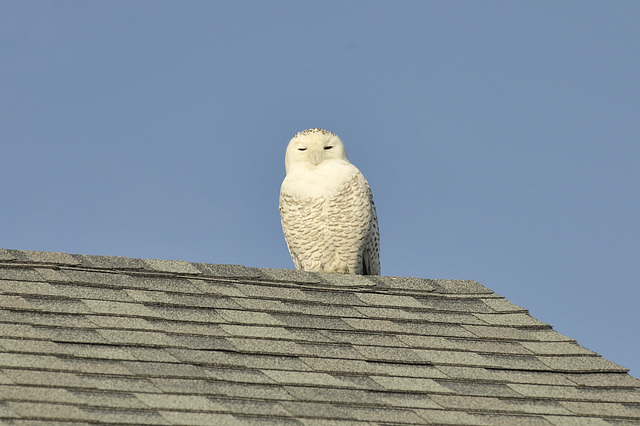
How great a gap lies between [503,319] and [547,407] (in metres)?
0.87

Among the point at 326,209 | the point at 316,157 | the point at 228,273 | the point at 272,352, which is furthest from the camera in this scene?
the point at 316,157

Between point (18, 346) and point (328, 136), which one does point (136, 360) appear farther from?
point (328, 136)

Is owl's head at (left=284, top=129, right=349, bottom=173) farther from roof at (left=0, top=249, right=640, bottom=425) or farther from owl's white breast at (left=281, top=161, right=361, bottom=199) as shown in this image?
roof at (left=0, top=249, right=640, bottom=425)

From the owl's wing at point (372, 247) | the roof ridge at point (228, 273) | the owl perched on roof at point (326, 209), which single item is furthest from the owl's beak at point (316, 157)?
the roof ridge at point (228, 273)

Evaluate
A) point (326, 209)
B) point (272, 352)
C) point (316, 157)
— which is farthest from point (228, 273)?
point (316, 157)

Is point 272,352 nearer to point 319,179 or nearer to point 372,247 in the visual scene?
point 319,179

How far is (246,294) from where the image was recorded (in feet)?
15.5

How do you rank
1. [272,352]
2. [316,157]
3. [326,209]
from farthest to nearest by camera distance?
1. [316,157]
2. [326,209]
3. [272,352]

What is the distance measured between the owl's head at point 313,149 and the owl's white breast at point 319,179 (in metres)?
0.05

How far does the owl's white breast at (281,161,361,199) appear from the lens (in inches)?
258

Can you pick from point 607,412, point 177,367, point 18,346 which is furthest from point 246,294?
point 607,412

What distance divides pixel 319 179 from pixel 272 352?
2.57 m

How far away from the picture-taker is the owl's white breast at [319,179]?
6.56 metres

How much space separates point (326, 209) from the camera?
6.56m
